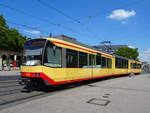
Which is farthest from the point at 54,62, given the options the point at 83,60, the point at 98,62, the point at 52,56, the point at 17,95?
the point at 98,62

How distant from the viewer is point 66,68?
9219mm

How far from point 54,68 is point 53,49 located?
103 centimetres

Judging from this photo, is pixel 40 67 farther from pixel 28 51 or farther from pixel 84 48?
pixel 84 48

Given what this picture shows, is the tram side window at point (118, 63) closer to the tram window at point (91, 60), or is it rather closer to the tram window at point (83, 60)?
the tram window at point (91, 60)

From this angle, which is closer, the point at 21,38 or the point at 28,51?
the point at 28,51

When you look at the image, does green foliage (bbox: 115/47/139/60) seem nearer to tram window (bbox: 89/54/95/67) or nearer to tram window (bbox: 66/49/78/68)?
tram window (bbox: 89/54/95/67)

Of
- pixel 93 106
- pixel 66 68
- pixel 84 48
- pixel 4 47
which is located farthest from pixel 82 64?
pixel 4 47

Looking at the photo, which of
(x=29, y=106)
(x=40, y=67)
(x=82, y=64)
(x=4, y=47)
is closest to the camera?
(x=29, y=106)

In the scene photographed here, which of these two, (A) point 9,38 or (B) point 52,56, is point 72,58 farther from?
(A) point 9,38

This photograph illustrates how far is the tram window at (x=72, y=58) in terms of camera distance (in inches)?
373

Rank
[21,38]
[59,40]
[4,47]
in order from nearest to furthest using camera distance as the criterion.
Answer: [59,40] < [4,47] < [21,38]

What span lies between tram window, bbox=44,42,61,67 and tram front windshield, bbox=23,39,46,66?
303 mm

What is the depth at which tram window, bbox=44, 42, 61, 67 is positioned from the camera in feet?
26.1

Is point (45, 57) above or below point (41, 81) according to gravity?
above
